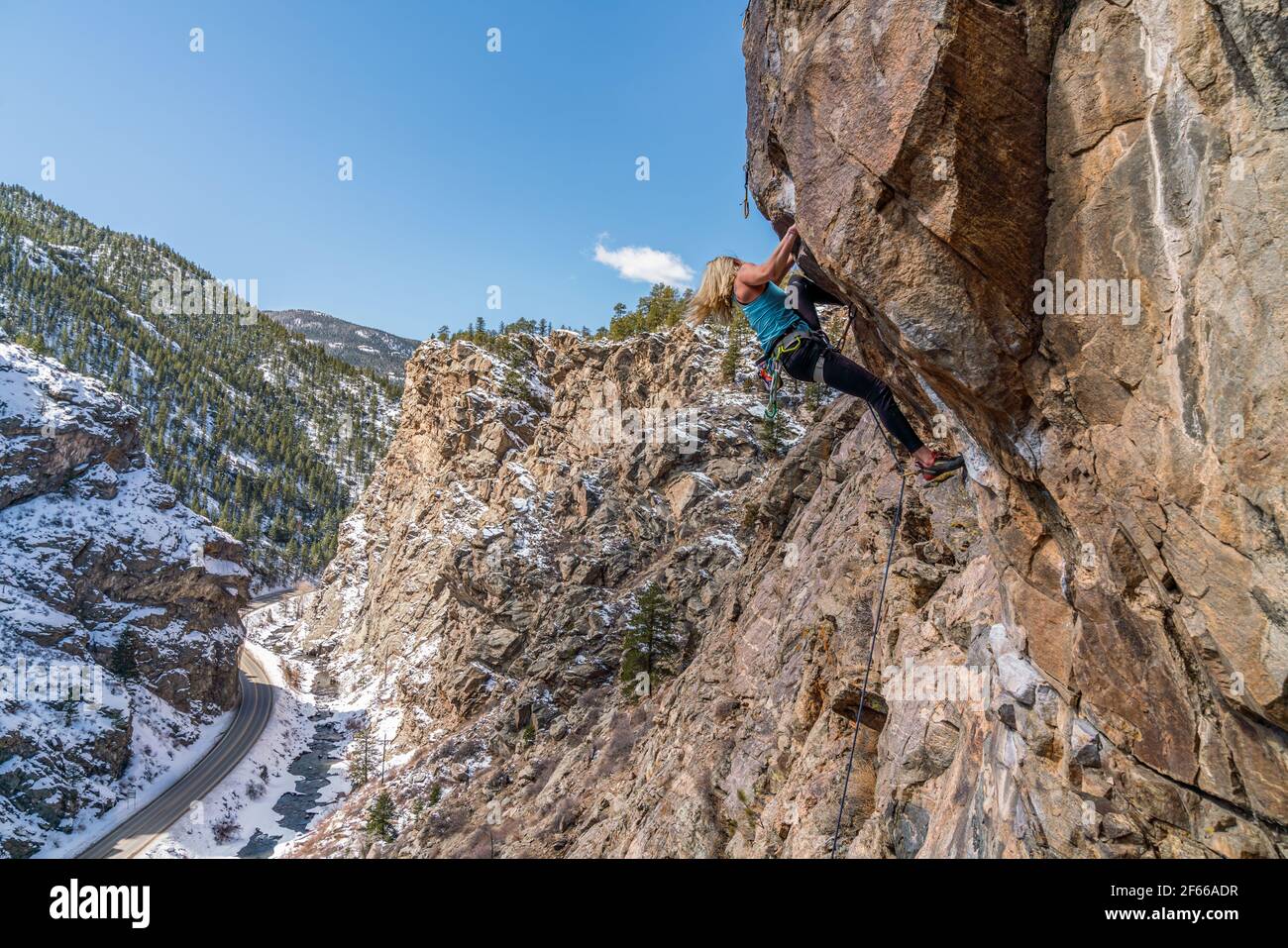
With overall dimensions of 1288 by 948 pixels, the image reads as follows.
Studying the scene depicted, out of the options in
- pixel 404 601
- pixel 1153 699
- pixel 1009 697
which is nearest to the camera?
pixel 1153 699

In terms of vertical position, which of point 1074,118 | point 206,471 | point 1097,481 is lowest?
point 1097,481

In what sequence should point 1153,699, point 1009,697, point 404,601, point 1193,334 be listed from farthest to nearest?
point 404,601
point 1009,697
point 1153,699
point 1193,334

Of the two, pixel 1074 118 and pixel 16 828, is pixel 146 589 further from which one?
pixel 1074 118

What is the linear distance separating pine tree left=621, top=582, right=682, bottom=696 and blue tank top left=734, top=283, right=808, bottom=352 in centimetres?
2638

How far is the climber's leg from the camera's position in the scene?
6504mm

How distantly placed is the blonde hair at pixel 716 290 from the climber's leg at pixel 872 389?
117cm

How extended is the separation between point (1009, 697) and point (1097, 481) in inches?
91.5

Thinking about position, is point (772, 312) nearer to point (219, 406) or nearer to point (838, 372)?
point (838, 372)

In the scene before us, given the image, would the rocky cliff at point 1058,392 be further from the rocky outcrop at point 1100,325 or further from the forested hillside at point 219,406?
the forested hillside at point 219,406

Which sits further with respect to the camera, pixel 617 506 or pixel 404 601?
pixel 404 601

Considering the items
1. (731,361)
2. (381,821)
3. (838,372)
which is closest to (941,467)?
(838,372)

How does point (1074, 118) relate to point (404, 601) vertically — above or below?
above
